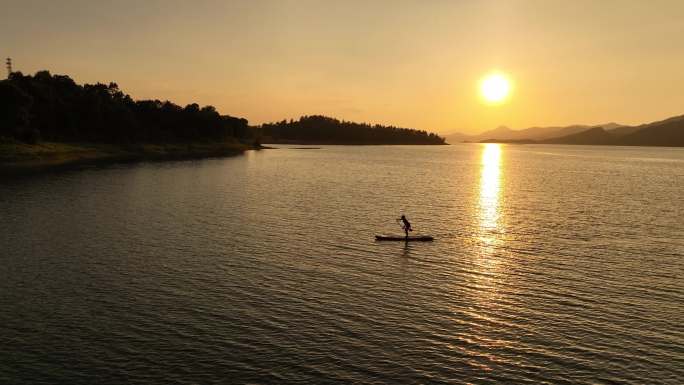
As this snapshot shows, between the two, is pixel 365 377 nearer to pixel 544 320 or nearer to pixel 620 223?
pixel 544 320

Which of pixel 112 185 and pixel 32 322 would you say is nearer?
pixel 32 322

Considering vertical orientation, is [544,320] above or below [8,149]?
below

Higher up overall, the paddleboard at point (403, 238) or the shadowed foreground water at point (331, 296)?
the paddleboard at point (403, 238)

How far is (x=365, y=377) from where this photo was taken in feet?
102

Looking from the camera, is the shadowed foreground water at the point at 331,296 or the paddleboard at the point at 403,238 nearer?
the shadowed foreground water at the point at 331,296

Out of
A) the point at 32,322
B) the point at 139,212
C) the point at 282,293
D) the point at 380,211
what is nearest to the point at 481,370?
the point at 282,293

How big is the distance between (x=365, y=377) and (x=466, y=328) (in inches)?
451

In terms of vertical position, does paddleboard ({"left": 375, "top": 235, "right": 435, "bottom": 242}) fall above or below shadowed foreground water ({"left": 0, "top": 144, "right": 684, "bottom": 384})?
above

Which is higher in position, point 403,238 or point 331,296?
point 403,238

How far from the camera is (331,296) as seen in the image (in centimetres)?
4512

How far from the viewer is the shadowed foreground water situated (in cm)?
3247

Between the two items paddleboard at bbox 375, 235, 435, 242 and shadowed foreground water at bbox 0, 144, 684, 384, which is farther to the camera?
paddleboard at bbox 375, 235, 435, 242

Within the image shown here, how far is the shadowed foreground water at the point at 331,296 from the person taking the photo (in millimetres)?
32469

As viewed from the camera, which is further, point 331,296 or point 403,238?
point 403,238
